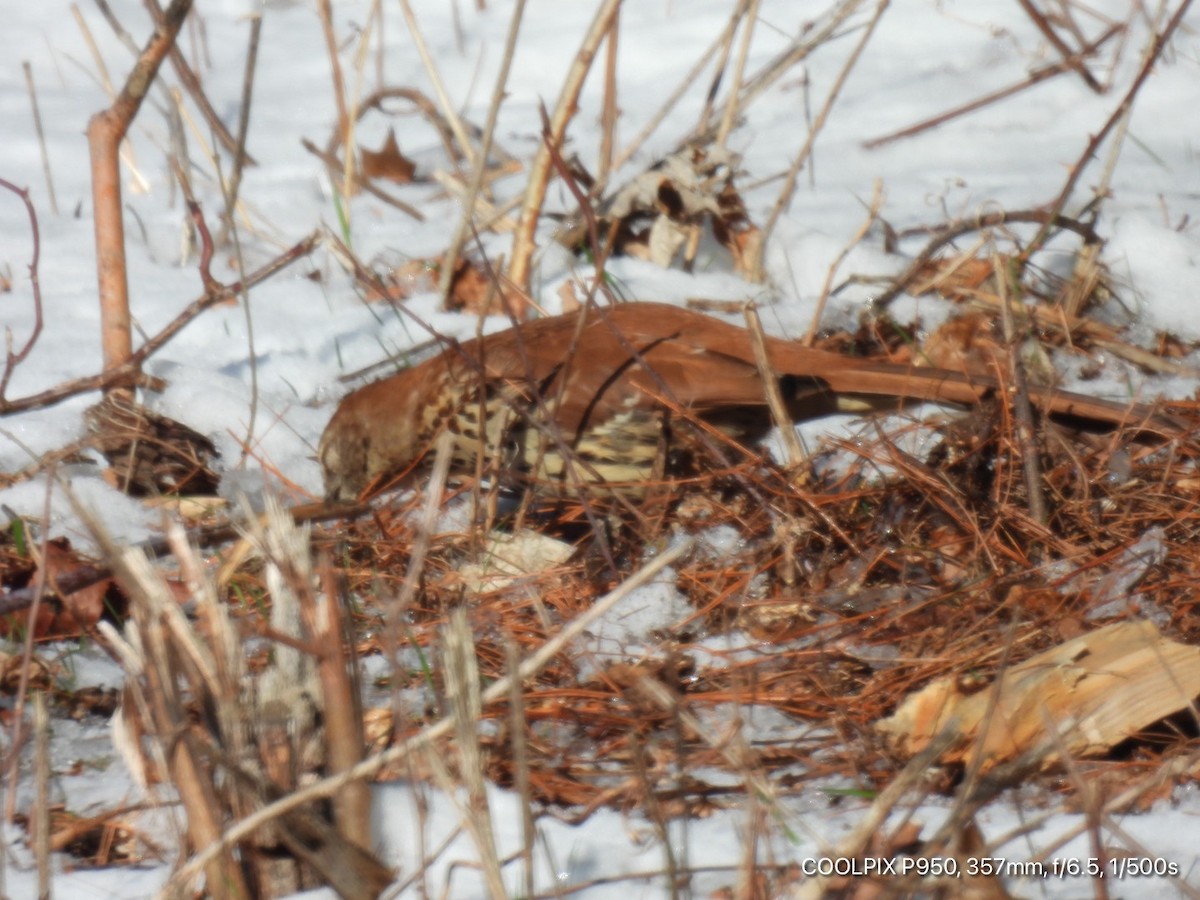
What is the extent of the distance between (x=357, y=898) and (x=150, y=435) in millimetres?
1846

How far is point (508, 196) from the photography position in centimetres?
484

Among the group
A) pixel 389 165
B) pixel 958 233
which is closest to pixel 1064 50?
pixel 958 233

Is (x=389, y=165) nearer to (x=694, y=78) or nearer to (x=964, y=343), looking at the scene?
(x=694, y=78)

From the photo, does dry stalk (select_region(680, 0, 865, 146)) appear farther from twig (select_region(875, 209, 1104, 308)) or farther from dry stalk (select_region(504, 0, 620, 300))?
twig (select_region(875, 209, 1104, 308))

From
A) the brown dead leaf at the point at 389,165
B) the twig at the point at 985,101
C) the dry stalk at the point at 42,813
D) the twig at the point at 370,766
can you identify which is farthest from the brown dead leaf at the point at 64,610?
the twig at the point at 985,101

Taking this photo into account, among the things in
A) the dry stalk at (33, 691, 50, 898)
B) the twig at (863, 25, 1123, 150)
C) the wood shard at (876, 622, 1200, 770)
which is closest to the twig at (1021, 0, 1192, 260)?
the twig at (863, 25, 1123, 150)

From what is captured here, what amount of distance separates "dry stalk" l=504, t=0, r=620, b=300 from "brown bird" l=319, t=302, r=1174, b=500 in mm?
544

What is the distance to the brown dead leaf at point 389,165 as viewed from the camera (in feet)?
16.6

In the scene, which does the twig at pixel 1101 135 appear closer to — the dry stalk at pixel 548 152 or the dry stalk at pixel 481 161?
the dry stalk at pixel 548 152

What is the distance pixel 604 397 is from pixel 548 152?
87cm

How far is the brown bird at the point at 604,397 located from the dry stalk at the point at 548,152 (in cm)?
54

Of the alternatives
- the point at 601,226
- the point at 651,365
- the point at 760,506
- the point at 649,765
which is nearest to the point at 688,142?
the point at 601,226

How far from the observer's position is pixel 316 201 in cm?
486

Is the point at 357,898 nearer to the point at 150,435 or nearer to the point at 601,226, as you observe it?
the point at 150,435
